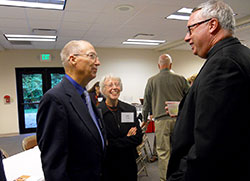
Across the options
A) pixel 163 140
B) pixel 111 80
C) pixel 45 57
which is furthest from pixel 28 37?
pixel 163 140

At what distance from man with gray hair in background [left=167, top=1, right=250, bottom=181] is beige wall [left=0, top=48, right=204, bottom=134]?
6.76m

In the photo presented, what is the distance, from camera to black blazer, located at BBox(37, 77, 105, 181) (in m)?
1.01

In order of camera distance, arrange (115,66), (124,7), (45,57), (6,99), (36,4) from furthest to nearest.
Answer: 1. (115,66)
2. (45,57)
3. (6,99)
4. (124,7)
5. (36,4)

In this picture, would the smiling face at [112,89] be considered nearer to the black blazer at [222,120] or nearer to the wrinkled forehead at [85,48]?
the wrinkled forehead at [85,48]

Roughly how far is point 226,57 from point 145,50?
24.6 ft

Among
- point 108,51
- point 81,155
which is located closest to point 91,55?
point 81,155

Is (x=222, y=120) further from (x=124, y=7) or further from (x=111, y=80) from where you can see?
(x=124, y=7)

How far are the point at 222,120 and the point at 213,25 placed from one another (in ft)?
1.41

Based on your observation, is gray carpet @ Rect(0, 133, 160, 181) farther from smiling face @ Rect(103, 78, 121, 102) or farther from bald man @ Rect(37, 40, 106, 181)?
bald man @ Rect(37, 40, 106, 181)

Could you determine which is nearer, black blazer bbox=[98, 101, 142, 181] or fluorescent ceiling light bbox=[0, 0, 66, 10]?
black blazer bbox=[98, 101, 142, 181]

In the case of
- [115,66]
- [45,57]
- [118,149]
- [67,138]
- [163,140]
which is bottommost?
[163,140]

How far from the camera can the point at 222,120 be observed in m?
0.71

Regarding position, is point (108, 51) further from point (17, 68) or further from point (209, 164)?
point (209, 164)

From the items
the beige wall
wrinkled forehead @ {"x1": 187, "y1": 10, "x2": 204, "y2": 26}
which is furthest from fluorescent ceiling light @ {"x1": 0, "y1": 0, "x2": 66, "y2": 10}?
the beige wall
